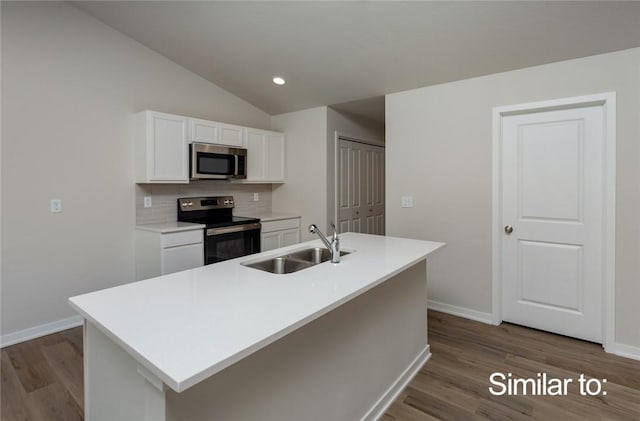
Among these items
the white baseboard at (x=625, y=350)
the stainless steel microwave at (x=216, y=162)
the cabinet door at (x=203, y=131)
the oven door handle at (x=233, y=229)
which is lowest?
the white baseboard at (x=625, y=350)

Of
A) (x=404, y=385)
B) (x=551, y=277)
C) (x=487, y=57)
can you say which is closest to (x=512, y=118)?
(x=487, y=57)

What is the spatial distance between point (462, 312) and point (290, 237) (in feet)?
→ 7.23

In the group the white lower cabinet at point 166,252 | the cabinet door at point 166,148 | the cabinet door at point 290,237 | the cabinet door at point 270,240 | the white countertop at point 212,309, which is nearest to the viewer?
the white countertop at point 212,309

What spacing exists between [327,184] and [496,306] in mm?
2262

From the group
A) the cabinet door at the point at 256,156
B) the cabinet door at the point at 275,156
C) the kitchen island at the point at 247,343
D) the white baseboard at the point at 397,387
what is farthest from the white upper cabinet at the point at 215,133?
the white baseboard at the point at 397,387

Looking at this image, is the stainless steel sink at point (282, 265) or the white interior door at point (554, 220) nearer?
the stainless steel sink at point (282, 265)

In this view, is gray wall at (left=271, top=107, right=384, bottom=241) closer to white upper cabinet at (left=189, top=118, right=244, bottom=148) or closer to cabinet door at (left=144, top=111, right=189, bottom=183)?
white upper cabinet at (left=189, top=118, right=244, bottom=148)

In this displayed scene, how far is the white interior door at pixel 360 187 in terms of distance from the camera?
462cm

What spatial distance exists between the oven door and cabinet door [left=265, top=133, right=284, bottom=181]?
863 millimetres

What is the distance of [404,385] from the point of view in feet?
7.11

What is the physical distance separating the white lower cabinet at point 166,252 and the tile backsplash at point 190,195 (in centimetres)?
28

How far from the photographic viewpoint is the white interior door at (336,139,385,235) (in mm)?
4621

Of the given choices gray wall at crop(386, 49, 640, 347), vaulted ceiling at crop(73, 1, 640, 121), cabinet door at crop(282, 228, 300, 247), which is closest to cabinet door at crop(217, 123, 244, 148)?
vaulted ceiling at crop(73, 1, 640, 121)

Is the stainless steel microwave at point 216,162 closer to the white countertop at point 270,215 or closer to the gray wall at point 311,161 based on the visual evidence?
the white countertop at point 270,215
